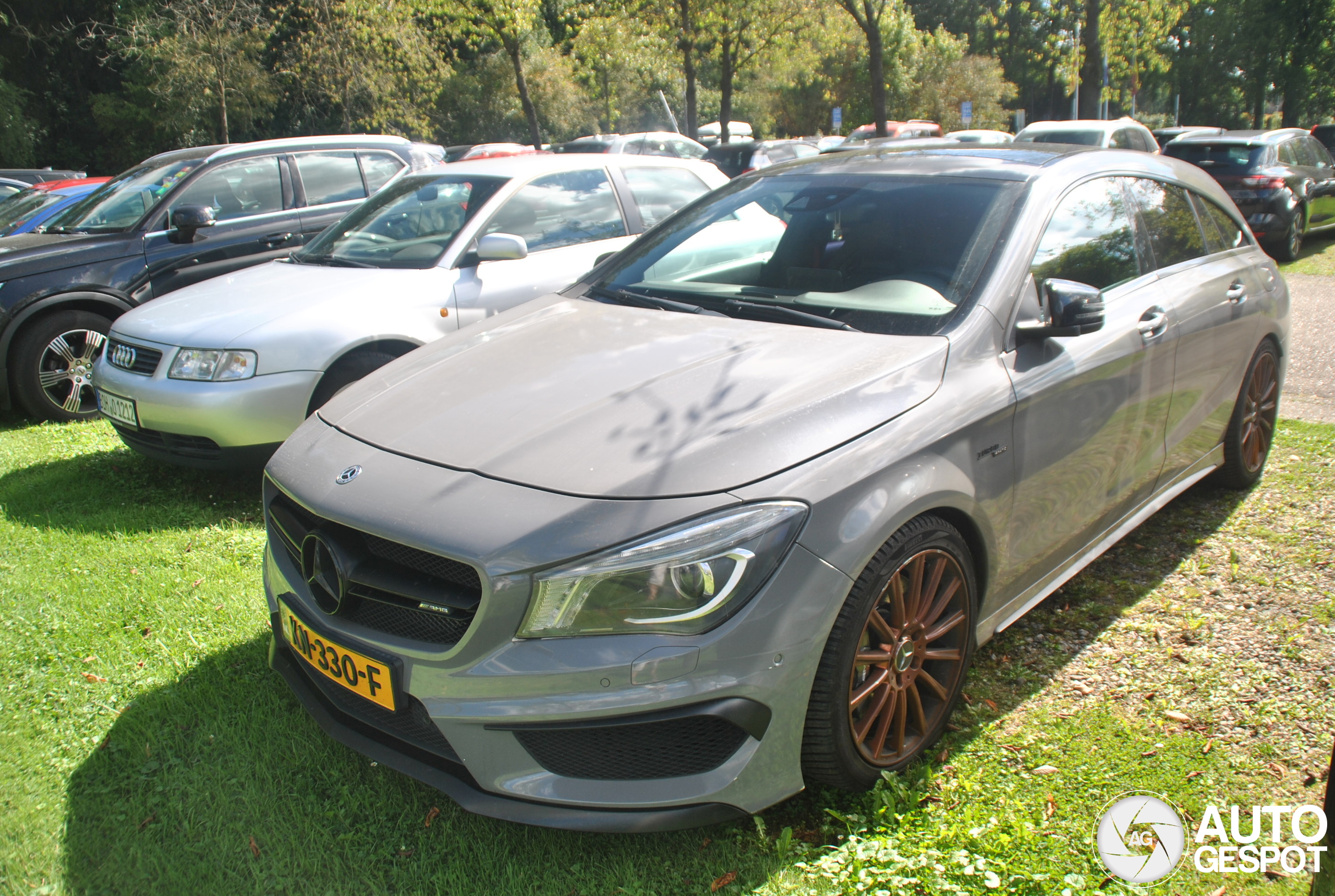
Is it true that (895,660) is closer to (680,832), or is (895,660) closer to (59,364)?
(680,832)

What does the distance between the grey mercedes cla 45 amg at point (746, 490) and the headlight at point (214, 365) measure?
165 cm

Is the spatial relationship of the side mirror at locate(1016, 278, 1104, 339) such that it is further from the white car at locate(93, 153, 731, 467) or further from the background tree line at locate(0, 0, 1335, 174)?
the background tree line at locate(0, 0, 1335, 174)

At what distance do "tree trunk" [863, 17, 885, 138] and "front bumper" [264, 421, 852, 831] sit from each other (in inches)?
869

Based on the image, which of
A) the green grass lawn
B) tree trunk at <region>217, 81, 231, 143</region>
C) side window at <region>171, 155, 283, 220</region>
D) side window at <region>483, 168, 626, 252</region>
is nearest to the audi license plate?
the green grass lawn

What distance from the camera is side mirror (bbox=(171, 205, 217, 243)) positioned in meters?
6.55

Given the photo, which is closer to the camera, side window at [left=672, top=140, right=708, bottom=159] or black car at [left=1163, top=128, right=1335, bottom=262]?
black car at [left=1163, top=128, right=1335, bottom=262]

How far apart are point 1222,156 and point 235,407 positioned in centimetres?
1233

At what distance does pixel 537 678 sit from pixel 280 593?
96 centimetres

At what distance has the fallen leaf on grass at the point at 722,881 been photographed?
2197mm

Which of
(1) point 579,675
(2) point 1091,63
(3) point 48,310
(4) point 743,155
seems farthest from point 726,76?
(1) point 579,675

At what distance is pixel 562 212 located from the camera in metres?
5.61

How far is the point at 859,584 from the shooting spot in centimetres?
219

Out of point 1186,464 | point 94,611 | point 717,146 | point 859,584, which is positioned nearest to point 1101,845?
point 859,584

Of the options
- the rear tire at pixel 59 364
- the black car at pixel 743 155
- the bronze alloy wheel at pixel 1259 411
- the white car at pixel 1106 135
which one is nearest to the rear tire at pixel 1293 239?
the white car at pixel 1106 135
